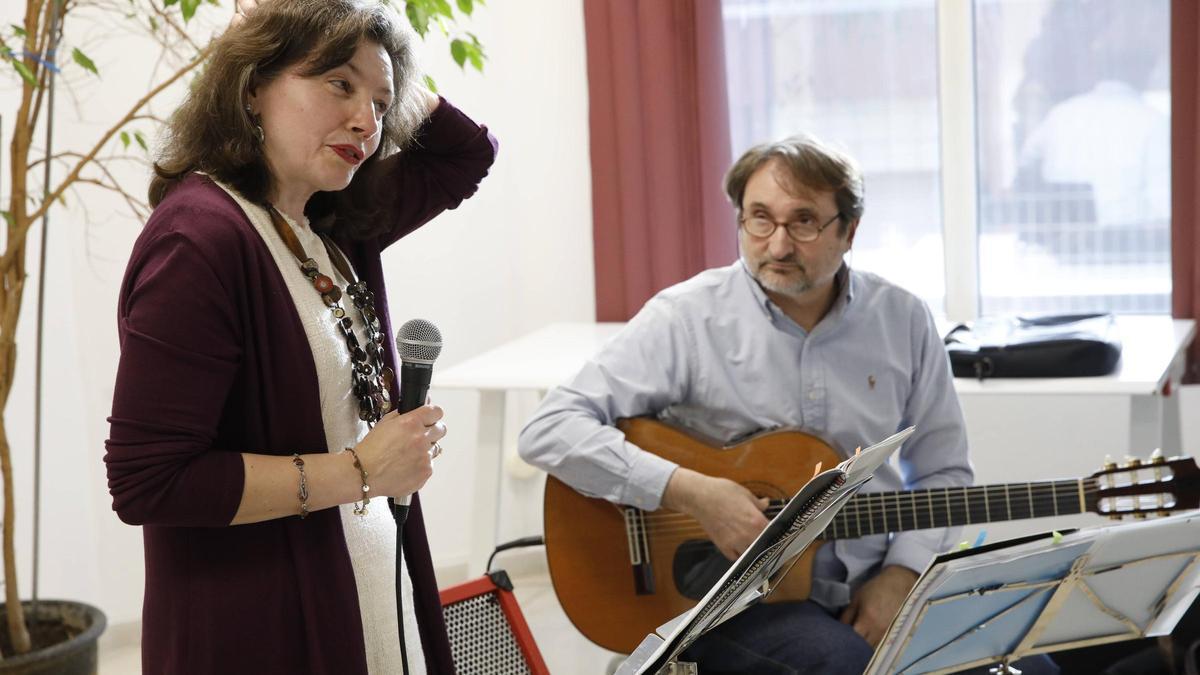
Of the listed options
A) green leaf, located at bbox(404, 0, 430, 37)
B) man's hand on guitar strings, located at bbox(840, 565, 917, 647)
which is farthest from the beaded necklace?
man's hand on guitar strings, located at bbox(840, 565, 917, 647)

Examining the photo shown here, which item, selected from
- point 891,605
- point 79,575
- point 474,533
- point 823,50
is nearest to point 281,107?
point 891,605

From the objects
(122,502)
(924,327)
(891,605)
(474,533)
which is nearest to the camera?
(122,502)

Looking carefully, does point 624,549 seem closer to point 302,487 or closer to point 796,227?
point 796,227

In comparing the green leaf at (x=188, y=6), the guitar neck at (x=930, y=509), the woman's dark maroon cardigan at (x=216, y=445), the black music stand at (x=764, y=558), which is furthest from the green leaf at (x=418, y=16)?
the black music stand at (x=764, y=558)

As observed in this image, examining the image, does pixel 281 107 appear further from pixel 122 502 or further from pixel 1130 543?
pixel 1130 543

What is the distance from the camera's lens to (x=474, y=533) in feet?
9.87

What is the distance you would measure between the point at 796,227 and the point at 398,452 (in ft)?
3.77

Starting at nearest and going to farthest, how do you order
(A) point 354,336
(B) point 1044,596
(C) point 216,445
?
1. (C) point 216,445
2. (A) point 354,336
3. (B) point 1044,596

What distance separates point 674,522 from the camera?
Answer: 7.15 feet

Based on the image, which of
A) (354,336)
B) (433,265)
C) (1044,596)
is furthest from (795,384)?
(433,265)

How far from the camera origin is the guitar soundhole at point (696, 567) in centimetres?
216

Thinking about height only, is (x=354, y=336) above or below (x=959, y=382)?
above

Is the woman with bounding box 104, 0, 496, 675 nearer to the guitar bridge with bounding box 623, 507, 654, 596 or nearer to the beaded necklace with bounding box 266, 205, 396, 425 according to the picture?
the beaded necklace with bounding box 266, 205, 396, 425

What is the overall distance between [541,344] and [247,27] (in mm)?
2055
